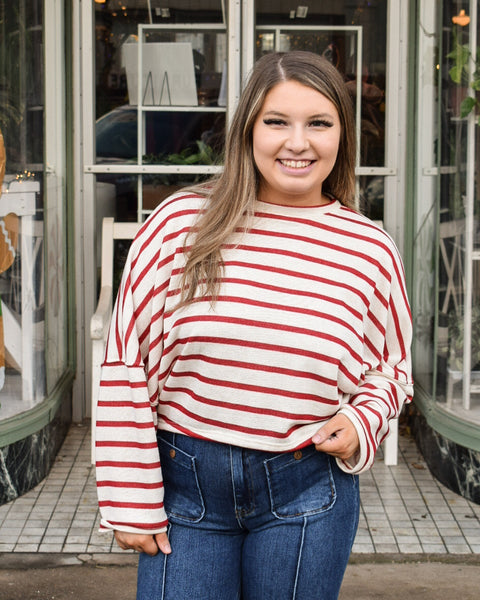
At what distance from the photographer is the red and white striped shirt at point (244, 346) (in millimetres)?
1812

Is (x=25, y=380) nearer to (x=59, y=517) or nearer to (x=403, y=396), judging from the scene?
(x=59, y=517)

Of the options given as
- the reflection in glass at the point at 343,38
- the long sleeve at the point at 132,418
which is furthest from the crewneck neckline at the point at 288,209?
the reflection in glass at the point at 343,38

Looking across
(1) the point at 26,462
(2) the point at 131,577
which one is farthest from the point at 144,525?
(1) the point at 26,462

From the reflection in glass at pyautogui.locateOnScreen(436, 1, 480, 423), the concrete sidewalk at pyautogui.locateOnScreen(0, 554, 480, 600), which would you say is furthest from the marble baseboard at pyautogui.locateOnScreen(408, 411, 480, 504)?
the concrete sidewalk at pyautogui.locateOnScreen(0, 554, 480, 600)

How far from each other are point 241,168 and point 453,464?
2.94m

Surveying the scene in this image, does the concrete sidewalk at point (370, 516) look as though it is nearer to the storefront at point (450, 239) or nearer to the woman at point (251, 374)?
the storefront at point (450, 239)

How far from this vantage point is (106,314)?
468cm

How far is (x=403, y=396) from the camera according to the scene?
6.64 ft

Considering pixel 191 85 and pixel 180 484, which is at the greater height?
pixel 191 85

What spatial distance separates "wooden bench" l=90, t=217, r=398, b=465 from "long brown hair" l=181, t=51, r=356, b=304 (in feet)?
8.55

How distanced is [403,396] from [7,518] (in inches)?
106

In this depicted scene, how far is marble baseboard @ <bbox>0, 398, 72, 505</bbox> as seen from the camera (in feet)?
14.1

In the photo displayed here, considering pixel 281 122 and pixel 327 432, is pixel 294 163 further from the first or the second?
pixel 327 432

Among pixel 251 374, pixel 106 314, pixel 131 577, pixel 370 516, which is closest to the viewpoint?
pixel 251 374
